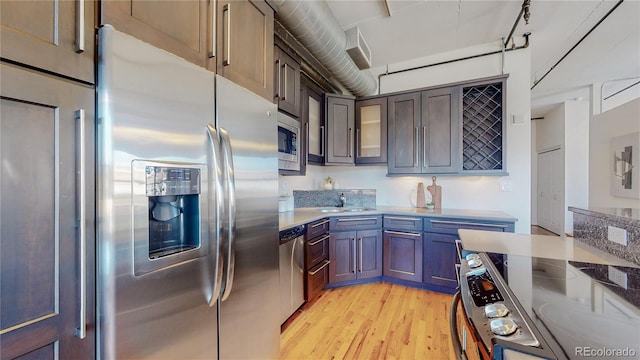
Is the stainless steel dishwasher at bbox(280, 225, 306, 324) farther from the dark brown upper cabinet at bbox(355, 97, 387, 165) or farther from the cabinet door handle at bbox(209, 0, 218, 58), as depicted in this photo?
the dark brown upper cabinet at bbox(355, 97, 387, 165)

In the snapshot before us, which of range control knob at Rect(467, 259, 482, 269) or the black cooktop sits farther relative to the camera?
range control knob at Rect(467, 259, 482, 269)

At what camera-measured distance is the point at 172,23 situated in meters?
1.03

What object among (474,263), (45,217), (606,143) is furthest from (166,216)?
(606,143)

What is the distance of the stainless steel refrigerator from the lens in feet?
2.66

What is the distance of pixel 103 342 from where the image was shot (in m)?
0.80

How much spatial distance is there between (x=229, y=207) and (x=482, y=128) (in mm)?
3089

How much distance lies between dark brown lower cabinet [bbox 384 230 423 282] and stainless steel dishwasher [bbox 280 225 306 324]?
1.16m

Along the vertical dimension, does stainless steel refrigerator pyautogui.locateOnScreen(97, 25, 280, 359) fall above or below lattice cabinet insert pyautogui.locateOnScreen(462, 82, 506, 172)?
below

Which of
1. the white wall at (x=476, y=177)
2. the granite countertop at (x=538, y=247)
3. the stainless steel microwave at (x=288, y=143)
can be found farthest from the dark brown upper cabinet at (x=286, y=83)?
the granite countertop at (x=538, y=247)

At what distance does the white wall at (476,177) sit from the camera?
295cm

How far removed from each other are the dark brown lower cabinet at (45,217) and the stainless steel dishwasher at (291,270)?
132cm

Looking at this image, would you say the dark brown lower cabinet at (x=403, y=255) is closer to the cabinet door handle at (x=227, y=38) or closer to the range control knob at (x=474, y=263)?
the range control knob at (x=474, y=263)

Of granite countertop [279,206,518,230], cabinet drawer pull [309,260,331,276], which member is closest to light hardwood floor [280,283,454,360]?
cabinet drawer pull [309,260,331,276]

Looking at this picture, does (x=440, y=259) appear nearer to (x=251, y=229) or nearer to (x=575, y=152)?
(x=251, y=229)
